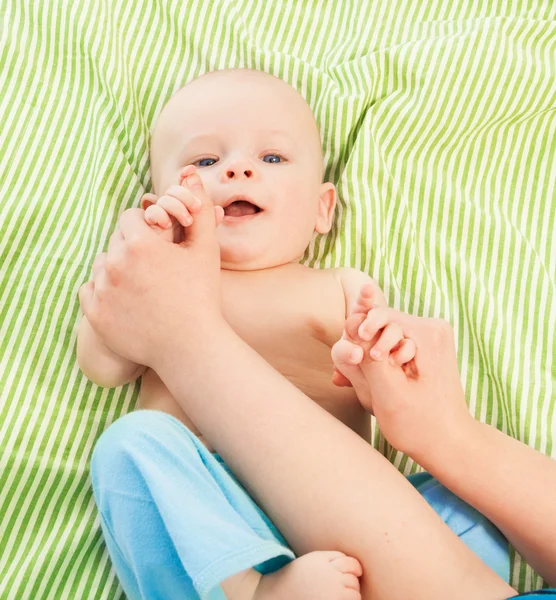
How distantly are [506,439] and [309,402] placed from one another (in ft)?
0.89

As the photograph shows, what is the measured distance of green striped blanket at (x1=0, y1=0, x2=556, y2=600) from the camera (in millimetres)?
1229

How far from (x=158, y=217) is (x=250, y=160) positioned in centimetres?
21

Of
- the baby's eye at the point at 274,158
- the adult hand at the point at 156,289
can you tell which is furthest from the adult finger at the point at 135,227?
the baby's eye at the point at 274,158

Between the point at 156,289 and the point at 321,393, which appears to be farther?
the point at 321,393

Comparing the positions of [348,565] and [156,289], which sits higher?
[156,289]

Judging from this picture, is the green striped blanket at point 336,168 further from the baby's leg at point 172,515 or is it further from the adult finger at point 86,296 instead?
the baby's leg at point 172,515

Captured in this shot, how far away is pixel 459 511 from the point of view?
1.07m

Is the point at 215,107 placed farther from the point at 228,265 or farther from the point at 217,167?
the point at 228,265

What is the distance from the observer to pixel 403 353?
3.22 ft

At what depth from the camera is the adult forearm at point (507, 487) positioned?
1013 millimetres

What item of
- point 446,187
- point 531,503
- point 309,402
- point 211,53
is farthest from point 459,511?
point 211,53

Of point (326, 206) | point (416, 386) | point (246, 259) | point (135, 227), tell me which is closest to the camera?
point (416, 386)

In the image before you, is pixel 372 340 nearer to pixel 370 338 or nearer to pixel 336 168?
pixel 370 338

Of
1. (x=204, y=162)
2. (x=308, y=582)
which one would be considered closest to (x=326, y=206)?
(x=204, y=162)
